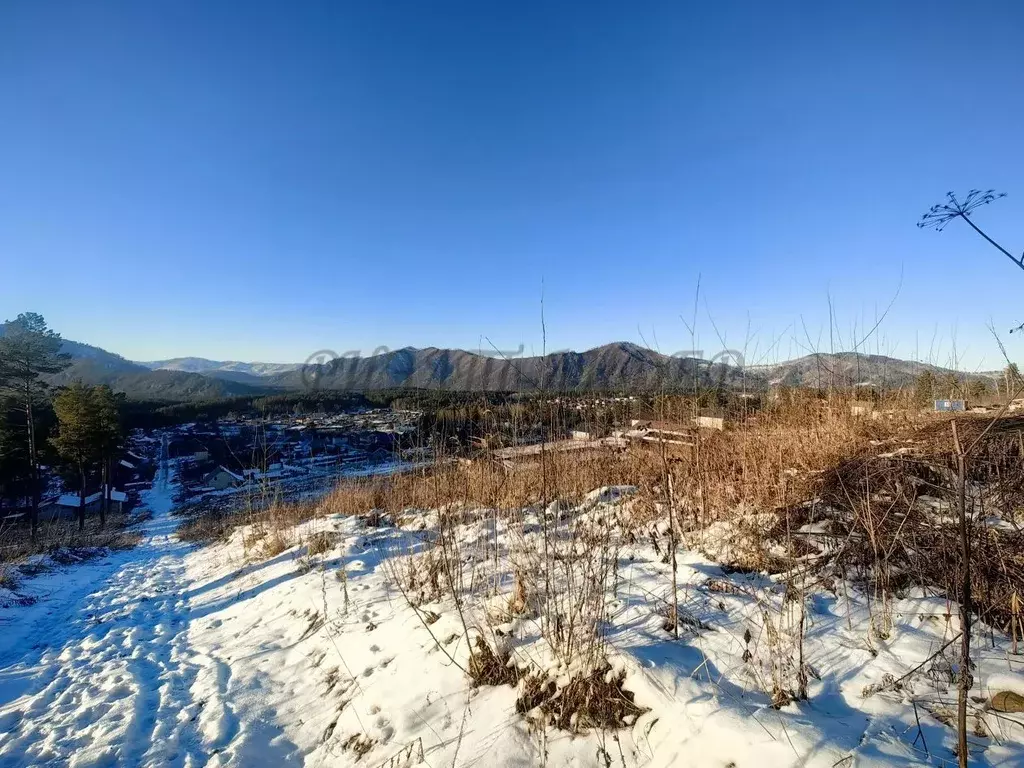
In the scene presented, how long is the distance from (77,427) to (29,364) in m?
3.61

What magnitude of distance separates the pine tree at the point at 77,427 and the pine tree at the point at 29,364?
1156mm

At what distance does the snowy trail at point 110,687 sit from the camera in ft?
8.43

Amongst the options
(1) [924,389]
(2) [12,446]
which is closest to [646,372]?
(1) [924,389]

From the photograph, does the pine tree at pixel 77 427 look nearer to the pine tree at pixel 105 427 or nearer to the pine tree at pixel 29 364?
the pine tree at pixel 105 427

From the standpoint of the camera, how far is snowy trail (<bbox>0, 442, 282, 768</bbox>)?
2568mm

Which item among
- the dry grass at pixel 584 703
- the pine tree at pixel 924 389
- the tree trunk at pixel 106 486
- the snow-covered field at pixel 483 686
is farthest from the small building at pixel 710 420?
the tree trunk at pixel 106 486

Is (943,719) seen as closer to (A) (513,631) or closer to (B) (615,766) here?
(B) (615,766)

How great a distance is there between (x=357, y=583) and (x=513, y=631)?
7.94 feet

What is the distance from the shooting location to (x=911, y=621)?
211 centimetres

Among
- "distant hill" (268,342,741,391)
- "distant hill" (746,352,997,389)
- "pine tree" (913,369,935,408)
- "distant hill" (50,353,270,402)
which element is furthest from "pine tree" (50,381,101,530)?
"distant hill" (50,353,270,402)

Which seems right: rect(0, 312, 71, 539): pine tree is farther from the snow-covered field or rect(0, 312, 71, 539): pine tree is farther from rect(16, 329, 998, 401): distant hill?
rect(16, 329, 998, 401): distant hill

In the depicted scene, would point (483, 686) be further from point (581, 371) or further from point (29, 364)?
point (29, 364)

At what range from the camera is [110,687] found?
3307 millimetres

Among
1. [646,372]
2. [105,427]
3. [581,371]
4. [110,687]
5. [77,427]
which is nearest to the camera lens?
[110,687]
